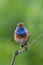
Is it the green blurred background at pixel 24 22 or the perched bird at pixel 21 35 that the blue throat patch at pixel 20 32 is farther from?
the green blurred background at pixel 24 22

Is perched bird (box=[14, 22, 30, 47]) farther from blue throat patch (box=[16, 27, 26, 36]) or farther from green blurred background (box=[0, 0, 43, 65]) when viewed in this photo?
green blurred background (box=[0, 0, 43, 65])

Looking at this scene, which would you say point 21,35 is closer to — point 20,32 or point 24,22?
point 20,32

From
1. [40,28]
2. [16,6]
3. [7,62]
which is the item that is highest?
[16,6]

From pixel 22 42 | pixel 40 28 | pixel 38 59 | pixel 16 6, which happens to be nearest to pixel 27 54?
pixel 38 59

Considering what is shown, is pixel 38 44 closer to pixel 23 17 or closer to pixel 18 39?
pixel 23 17

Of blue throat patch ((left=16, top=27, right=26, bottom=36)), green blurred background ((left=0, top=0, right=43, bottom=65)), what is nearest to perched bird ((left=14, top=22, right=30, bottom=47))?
blue throat patch ((left=16, top=27, right=26, bottom=36))

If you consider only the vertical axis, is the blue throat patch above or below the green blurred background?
above

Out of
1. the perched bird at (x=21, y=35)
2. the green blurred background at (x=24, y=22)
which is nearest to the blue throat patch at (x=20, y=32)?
the perched bird at (x=21, y=35)

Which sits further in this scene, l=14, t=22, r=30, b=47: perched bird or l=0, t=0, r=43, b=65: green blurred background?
l=0, t=0, r=43, b=65: green blurred background

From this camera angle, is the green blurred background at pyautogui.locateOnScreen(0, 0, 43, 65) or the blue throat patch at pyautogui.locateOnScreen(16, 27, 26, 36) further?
the green blurred background at pyautogui.locateOnScreen(0, 0, 43, 65)
